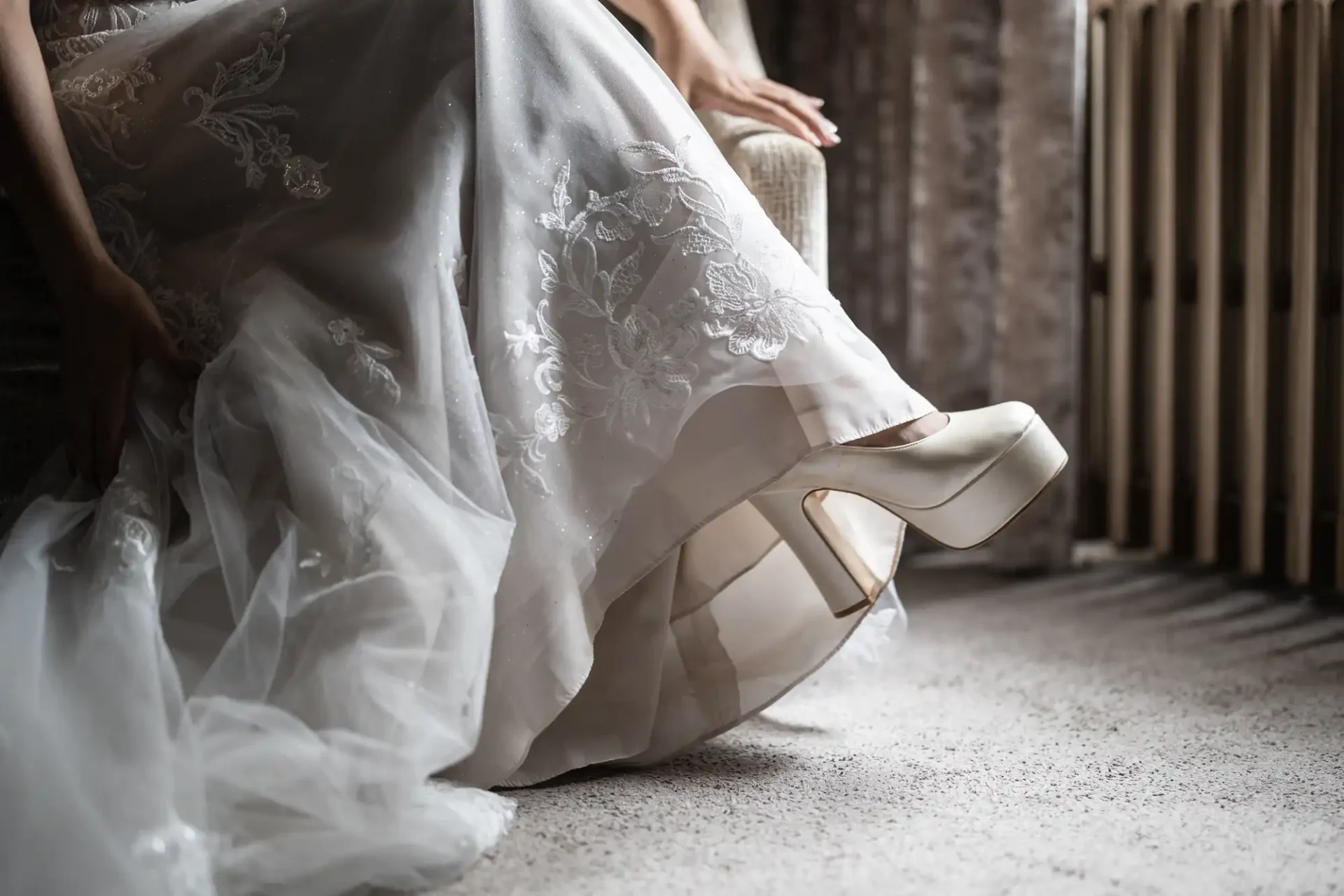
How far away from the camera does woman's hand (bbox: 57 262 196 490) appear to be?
35.7 inches

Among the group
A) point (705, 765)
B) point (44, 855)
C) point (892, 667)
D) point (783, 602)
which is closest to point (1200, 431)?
point (892, 667)

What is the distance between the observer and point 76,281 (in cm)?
92

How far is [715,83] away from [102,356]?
24.3 inches

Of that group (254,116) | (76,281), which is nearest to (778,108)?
(254,116)

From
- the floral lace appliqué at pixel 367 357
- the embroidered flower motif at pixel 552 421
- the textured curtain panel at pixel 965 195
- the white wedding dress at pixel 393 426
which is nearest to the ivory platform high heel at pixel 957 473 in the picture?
the white wedding dress at pixel 393 426

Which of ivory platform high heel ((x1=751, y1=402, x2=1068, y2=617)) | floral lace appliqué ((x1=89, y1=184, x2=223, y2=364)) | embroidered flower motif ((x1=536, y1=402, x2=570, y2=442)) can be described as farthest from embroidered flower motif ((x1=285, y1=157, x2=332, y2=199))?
ivory platform high heel ((x1=751, y1=402, x2=1068, y2=617))

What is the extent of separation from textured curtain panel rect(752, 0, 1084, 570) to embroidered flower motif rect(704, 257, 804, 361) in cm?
99

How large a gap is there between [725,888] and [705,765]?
0.25 m

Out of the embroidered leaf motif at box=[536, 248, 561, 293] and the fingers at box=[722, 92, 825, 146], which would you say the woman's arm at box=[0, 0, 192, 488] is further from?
the fingers at box=[722, 92, 825, 146]

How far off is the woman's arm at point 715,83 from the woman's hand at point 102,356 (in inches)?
22.2

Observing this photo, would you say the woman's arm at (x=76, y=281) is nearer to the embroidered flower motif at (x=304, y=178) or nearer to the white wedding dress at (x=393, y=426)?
the white wedding dress at (x=393, y=426)

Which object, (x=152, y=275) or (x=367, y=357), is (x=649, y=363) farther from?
(x=152, y=275)

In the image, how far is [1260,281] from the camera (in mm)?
1684

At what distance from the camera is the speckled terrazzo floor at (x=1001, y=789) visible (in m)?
0.82
